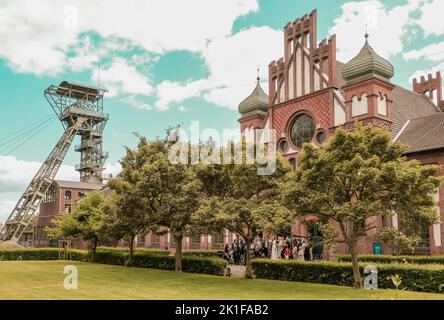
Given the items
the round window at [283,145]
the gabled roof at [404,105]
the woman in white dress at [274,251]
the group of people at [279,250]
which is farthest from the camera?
the round window at [283,145]

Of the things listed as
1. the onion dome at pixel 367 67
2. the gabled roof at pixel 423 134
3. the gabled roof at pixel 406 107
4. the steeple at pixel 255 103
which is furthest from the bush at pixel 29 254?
the gabled roof at pixel 423 134

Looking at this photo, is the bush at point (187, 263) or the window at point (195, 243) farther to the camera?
the window at point (195, 243)

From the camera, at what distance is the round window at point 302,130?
123 feet

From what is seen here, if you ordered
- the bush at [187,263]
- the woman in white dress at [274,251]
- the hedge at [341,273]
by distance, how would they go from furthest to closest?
the woman in white dress at [274,251]
the bush at [187,263]
the hedge at [341,273]

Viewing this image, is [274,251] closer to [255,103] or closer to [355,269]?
[355,269]

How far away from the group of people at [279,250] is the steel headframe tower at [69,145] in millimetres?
39320

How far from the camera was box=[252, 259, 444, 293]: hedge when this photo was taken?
19344mm

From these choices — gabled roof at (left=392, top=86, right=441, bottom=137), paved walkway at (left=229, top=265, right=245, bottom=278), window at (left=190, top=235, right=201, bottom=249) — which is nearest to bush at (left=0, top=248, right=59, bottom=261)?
window at (left=190, top=235, right=201, bottom=249)

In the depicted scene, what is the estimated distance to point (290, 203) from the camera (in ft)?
66.2

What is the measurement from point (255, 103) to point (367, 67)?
38.4 ft

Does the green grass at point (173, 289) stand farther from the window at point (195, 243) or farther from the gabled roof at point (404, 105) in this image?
the window at point (195, 243)

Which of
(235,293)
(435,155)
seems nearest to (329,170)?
(235,293)

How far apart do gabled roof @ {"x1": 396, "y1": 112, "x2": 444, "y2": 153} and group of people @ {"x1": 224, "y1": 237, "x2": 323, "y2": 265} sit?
9.37 metres

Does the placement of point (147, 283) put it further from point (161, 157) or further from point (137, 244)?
point (137, 244)
